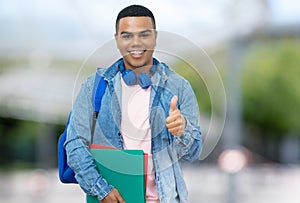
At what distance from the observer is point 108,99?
2107 mm

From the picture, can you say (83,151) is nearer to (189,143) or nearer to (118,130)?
(118,130)

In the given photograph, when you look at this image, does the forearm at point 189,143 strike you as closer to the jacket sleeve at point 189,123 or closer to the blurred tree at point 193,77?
the jacket sleeve at point 189,123

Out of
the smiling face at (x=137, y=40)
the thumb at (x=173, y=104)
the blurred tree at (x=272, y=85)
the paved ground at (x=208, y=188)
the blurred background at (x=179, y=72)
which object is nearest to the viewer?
the thumb at (x=173, y=104)

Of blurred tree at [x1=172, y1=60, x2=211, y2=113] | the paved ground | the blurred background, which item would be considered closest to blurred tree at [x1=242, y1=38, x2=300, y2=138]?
the blurred background

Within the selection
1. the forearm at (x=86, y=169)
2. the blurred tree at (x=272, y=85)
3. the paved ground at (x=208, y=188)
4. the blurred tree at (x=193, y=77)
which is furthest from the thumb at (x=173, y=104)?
the blurred tree at (x=272, y=85)

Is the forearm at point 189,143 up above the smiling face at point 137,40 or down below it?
below

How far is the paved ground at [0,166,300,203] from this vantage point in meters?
12.1

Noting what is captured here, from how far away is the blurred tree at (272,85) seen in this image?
30.1m

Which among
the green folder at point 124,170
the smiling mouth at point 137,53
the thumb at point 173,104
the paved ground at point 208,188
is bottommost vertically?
the paved ground at point 208,188

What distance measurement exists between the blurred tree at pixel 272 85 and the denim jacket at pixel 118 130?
89.6ft

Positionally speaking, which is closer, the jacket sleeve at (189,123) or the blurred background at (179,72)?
the jacket sleeve at (189,123)

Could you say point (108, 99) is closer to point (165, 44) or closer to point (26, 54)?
point (165, 44)

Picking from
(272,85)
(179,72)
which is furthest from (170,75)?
(272,85)

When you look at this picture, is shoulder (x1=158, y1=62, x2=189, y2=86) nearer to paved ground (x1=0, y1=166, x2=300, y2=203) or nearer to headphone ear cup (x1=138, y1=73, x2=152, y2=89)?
headphone ear cup (x1=138, y1=73, x2=152, y2=89)
